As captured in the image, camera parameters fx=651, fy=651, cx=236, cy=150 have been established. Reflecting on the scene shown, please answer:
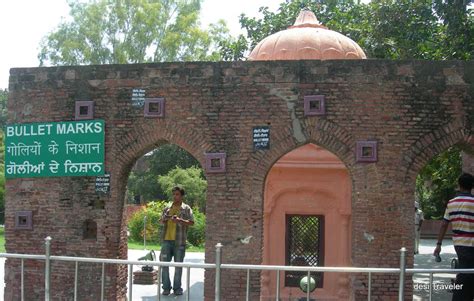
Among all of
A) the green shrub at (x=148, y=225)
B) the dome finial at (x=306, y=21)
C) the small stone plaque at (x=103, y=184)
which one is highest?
the dome finial at (x=306, y=21)

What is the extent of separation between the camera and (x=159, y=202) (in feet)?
88.8

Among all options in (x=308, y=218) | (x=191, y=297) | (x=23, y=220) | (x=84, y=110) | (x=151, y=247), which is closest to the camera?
(x=84, y=110)

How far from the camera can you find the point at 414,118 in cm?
1007

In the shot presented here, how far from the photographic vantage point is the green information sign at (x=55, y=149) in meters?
10.8

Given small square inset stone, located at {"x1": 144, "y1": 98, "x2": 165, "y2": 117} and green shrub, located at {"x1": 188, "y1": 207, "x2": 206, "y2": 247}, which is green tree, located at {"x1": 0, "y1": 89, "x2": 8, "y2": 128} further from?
small square inset stone, located at {"x1": 144, "y1": 98, "x2": 165, "y2": 117}

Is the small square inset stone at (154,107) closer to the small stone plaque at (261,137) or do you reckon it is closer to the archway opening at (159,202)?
the small stone plaque at (261,137)

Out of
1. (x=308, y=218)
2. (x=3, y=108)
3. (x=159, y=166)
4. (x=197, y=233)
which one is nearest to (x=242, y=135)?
(x=308, y=218)

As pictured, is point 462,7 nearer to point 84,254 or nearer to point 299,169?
point 299,169

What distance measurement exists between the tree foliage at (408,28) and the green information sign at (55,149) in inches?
327

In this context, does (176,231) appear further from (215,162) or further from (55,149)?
(55,149)

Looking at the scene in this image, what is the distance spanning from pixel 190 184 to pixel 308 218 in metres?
16.7

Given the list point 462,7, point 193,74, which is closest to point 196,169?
point 462,7

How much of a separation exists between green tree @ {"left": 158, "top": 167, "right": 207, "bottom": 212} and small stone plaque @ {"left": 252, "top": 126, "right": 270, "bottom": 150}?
1775cm

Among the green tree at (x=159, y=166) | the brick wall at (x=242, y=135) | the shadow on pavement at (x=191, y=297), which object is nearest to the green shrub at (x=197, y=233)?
the green tree at (x=159, y=166)
